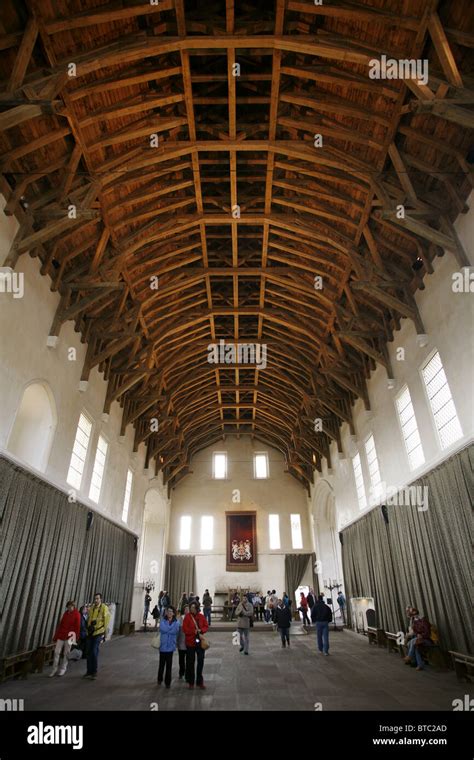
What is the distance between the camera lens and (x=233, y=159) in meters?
9.74

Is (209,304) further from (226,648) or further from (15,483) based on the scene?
(226,648)

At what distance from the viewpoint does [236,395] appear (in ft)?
72.1

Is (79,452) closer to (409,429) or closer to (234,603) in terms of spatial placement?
(409,429)

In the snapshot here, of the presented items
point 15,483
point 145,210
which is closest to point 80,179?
point 145,210

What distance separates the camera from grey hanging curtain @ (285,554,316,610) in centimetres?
2278

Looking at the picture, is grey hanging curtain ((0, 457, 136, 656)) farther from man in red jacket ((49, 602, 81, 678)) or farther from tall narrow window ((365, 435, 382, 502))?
tall narrow window ((365, 435, 382, 502))

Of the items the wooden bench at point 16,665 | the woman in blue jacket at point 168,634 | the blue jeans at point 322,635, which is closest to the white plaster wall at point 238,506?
the blue jeans at point 322,635

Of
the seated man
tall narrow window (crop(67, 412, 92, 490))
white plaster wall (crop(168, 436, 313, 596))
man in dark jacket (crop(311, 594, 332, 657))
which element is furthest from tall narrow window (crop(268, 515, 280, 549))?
the seated man

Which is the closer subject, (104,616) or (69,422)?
(104,616)

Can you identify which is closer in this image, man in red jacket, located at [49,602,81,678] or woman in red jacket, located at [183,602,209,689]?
woman in red jacket, located at [183,602,209,689]

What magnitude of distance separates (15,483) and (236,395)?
47.9 ft

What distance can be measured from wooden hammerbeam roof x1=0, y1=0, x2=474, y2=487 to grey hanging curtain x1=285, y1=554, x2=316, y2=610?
13310 mm

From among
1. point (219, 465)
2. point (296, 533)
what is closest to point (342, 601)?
point (296, 533)
